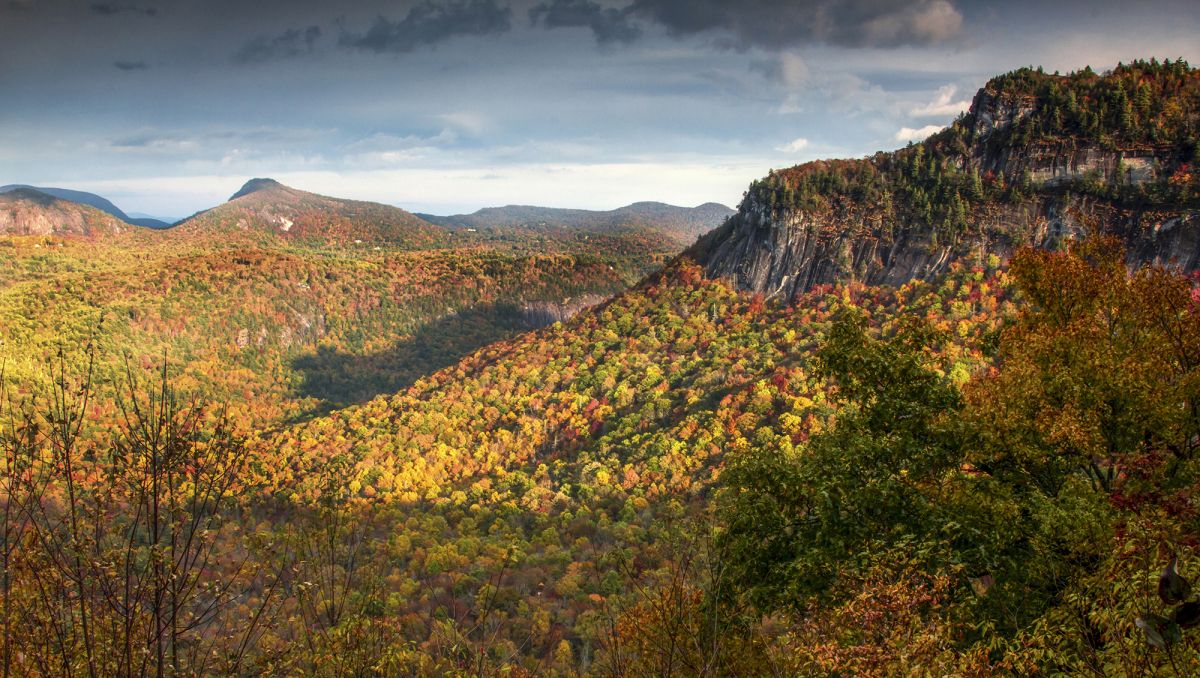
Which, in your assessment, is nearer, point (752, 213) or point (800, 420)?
point (800, 420)

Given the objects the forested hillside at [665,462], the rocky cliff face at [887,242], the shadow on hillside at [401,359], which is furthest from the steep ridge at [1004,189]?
the shadow on hillside at [401,359]

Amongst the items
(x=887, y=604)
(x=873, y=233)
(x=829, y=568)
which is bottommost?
(x=829, y=568)

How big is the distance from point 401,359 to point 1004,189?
507ft

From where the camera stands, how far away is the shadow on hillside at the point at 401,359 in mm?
157000

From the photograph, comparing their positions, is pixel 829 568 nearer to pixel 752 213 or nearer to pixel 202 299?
pixel 752 213

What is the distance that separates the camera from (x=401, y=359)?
17512 centimetres

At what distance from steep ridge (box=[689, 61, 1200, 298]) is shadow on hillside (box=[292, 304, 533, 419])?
9687 centimetres

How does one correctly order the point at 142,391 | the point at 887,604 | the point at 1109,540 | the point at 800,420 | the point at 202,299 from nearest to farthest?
the point at 887,604 < the point at 1109,540 < the point at 800,420 < the point at 142,391 < the point at 202,299

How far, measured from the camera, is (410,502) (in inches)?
2793

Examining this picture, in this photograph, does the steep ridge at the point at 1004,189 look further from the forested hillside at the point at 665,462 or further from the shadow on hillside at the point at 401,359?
the shadow on hillside at the point at 401,359

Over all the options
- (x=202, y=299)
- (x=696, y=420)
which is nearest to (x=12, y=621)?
(x=696, y=420)

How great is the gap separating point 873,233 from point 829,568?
81856 mm

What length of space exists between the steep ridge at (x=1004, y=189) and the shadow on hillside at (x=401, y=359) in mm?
96871

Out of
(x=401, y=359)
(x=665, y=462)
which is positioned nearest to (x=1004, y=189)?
(x=665, y=462)
